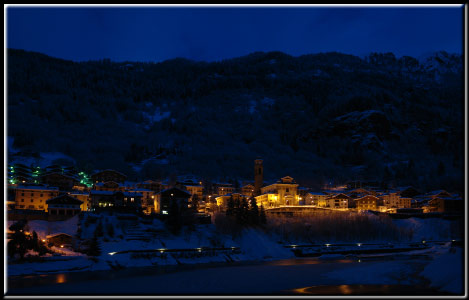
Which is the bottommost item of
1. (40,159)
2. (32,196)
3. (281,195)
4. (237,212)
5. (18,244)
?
(18,244)

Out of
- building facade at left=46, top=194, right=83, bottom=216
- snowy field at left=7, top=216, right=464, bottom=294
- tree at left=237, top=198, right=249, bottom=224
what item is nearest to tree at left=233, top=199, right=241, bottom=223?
tree at left=237, top=198, right=249, bottom=224

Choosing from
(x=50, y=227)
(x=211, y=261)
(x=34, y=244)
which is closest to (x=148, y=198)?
(x=50, y=227)

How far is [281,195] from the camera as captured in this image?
102 metres

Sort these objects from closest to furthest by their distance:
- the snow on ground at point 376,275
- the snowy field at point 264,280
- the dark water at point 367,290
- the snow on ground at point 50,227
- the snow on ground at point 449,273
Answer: the snow on ground at point 449,273
the dark water at point 367,290
the snowy field at point 264,280
the snow on ground at point 376,275
the snow on ground at point 50,227

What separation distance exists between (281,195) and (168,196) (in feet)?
115

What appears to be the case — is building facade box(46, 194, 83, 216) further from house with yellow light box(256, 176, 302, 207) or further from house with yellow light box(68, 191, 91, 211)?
house with yellow light box(256, 176, 302, 207)

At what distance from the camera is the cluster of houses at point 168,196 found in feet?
235

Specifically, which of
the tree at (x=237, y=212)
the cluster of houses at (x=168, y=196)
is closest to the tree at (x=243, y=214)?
the tree at (x=237, y=212)

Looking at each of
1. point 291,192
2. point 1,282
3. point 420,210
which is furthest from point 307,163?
point 1,282

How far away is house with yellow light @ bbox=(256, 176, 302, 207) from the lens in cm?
10069

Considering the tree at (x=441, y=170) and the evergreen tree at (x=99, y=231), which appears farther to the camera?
the tree at (x=441, y=170)

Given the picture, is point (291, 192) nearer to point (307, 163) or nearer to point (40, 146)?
point (307, 163)

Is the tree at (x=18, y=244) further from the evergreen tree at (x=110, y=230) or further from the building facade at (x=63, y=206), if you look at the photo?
the building facade at (x=63, y=206)

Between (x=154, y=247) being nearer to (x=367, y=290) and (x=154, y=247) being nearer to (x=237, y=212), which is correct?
(x=237, y=212)
